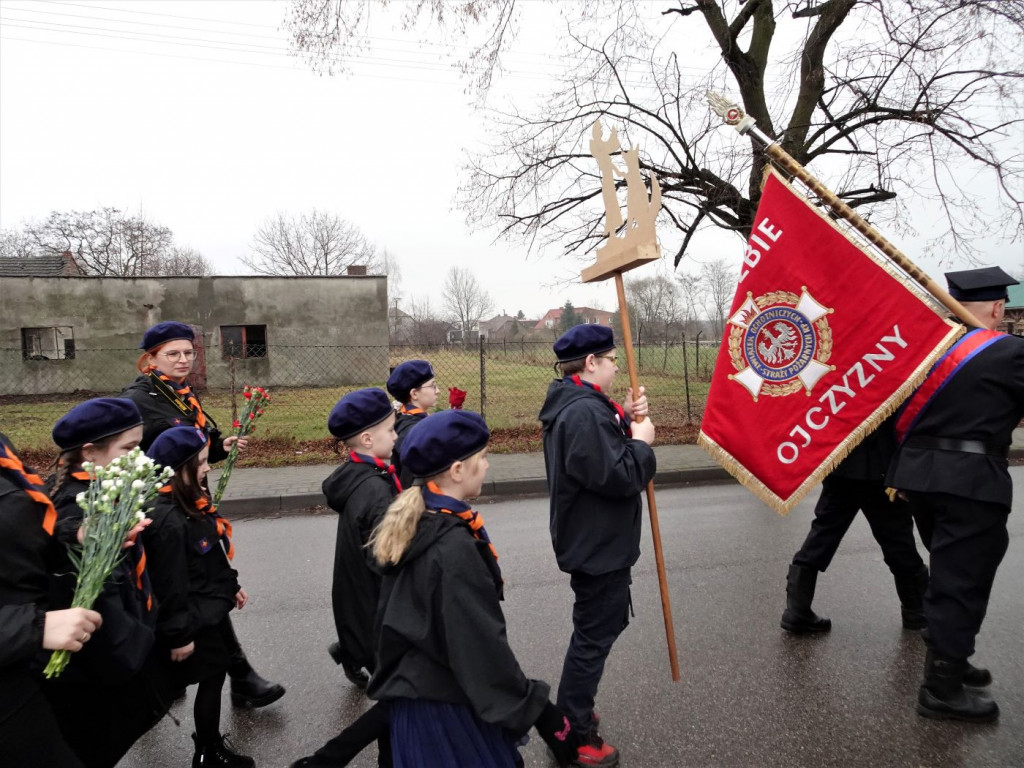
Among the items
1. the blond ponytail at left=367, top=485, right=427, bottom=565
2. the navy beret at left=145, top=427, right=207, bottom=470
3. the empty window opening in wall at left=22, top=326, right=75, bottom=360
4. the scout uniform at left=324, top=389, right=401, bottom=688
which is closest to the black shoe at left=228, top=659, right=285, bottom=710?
the scout uniform at left=324, top=389, right=401, bottom=688

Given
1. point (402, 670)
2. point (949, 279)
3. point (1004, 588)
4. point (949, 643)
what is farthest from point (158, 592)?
point (1004, 588)

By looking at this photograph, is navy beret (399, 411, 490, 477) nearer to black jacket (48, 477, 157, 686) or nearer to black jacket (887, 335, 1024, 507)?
black jacket (48, 477, 157, 686)

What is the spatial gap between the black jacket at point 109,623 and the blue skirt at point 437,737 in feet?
3.01

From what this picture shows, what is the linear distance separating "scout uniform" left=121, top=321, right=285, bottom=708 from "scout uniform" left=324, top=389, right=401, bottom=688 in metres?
0.71

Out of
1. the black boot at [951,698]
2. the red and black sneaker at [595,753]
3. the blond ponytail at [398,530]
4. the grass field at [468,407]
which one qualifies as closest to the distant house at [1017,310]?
the grass field at [468,407]

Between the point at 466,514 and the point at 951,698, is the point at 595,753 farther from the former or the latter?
the point at 951,698

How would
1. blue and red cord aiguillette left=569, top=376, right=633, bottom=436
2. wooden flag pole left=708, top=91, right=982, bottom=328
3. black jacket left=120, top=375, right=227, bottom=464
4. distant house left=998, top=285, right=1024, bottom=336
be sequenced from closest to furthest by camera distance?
1. blue and red cord aiguillette left=569, top=376, right=633, bottom=436
2. wooden flag pole left=708, top=91, right=982, bottom=328
3. black jacket left=120, top=375, right=227, bottom=464
4. distant house left=998, top=285, right=1024, bottom=336

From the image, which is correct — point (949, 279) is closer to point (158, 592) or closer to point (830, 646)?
point (830, 646)

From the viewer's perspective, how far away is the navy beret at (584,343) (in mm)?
2799

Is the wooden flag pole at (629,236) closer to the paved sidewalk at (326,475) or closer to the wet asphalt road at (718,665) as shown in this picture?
the wet asphalt road at (718,665)

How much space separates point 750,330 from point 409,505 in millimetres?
2329

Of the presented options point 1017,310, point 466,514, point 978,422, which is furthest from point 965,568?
point 1017,310

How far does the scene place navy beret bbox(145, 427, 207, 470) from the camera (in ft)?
8.59

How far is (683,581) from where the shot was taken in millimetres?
4734
